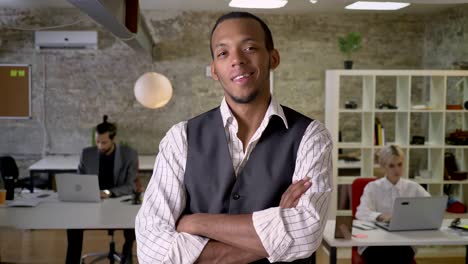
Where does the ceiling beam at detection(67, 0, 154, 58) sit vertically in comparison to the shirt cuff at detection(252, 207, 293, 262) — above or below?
above

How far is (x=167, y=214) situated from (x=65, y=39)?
24.1 ft

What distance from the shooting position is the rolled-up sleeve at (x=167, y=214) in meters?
1.59

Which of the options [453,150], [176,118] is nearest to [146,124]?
[176,118]

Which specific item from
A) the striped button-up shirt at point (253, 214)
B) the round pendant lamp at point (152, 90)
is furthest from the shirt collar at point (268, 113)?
the round pendant lamp at point (152, 90)

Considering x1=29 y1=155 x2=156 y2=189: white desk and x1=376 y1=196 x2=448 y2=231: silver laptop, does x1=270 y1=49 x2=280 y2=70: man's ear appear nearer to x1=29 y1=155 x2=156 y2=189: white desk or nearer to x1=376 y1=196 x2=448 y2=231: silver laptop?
x1=376 y1=196 x2=448 y2=231: silver laptop

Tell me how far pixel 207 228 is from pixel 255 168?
22cm

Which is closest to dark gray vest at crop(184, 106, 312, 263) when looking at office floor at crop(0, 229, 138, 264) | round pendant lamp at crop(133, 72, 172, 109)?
office floor at crop(0, 229, 138, 264)

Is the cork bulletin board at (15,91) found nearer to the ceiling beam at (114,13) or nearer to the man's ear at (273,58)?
the ceiling beam at (114,13)

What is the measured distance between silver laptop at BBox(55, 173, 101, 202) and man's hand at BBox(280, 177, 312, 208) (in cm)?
353

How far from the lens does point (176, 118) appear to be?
8.80 meters

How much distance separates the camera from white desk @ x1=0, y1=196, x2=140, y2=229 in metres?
4.21

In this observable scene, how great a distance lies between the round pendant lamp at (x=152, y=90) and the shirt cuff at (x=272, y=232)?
239 inches

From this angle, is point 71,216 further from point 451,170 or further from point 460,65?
point 460,65

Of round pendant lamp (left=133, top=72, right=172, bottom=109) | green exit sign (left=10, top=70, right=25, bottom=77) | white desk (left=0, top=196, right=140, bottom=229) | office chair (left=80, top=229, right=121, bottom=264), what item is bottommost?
office chair (left=80, top=229, right=121, bottom=264)
